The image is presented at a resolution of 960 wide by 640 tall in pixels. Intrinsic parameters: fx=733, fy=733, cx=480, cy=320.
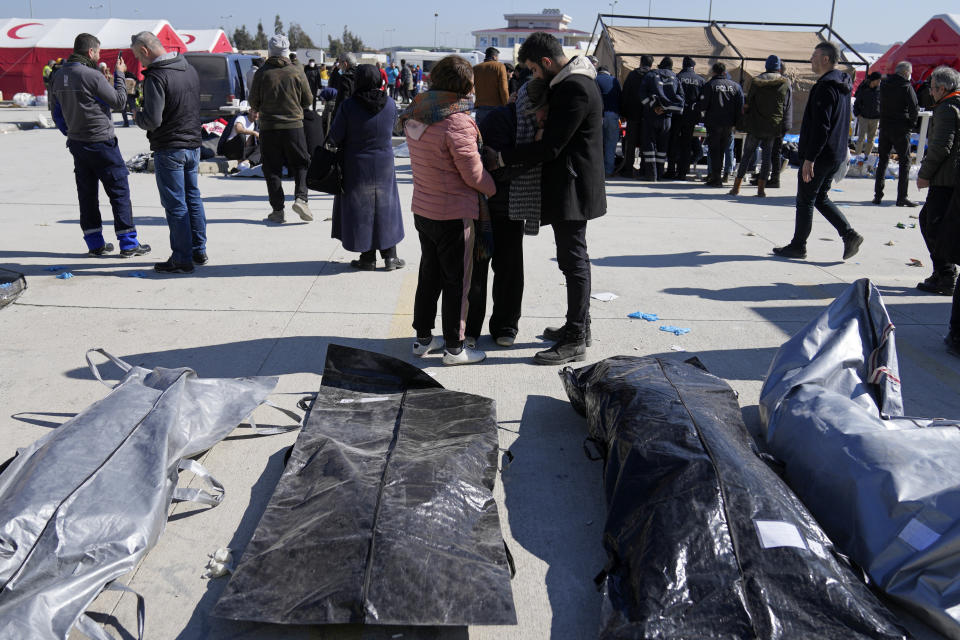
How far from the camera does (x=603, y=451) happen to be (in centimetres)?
326

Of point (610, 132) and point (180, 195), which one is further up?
point (610, 132)

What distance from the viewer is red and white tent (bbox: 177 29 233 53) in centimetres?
3200

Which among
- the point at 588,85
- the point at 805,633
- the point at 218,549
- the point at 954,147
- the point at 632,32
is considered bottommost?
the point at 218,549

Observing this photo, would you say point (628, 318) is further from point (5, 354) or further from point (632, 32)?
point (632, 32)

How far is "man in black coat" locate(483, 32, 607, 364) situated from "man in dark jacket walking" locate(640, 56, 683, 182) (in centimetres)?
789

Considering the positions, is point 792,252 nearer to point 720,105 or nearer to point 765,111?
point 765,111

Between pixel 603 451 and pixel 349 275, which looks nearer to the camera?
pixel 603 451

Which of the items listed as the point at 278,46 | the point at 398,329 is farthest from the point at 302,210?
the point at 398,329

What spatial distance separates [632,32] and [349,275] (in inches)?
399

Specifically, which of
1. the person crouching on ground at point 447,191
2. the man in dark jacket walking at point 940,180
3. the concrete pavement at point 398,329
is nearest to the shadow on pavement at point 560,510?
the concrete pavement at point 398,329

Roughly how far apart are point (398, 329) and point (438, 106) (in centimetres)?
169

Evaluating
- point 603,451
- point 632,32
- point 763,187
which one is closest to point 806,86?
point 632,32

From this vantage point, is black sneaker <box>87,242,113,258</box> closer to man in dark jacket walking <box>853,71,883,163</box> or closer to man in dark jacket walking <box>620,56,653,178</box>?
man in dark jacket walking <box>620,56,653,178</box>

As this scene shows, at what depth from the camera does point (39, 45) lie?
30.4 metres
